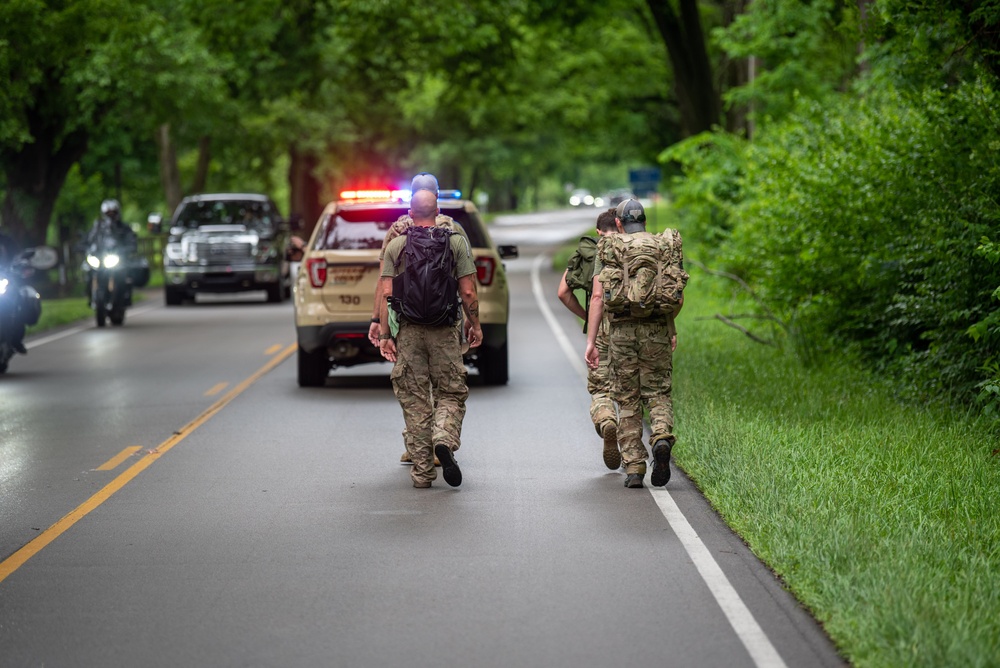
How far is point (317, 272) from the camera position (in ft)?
49.5

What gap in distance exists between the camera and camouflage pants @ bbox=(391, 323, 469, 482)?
9.97 m

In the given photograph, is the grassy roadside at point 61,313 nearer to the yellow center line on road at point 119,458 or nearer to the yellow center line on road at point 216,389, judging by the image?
the yellow center line on road at point 216,389

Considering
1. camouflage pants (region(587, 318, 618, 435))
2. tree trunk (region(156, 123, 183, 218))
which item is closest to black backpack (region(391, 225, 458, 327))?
camouflage pants (region(587, 318, 618, 435))

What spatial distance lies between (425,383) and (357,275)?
16.7 feet

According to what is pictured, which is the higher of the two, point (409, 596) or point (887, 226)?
point (887, 226)

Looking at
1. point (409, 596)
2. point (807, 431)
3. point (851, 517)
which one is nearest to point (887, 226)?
point (807, 431)

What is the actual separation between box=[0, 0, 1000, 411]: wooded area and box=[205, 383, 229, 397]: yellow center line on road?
18.5 feet

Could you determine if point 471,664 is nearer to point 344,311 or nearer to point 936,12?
point 936,12

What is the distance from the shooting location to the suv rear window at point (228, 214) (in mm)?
30766

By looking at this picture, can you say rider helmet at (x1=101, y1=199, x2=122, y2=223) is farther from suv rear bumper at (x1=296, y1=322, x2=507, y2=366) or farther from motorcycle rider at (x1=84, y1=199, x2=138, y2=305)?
suv rear bumper at (x1=296, y1=322, x2=507, y2=366)

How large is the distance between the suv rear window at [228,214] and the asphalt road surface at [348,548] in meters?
16.0

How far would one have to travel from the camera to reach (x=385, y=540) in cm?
834

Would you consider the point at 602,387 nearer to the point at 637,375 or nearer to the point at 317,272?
the point at 637,375

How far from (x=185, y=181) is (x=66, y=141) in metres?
36.2
